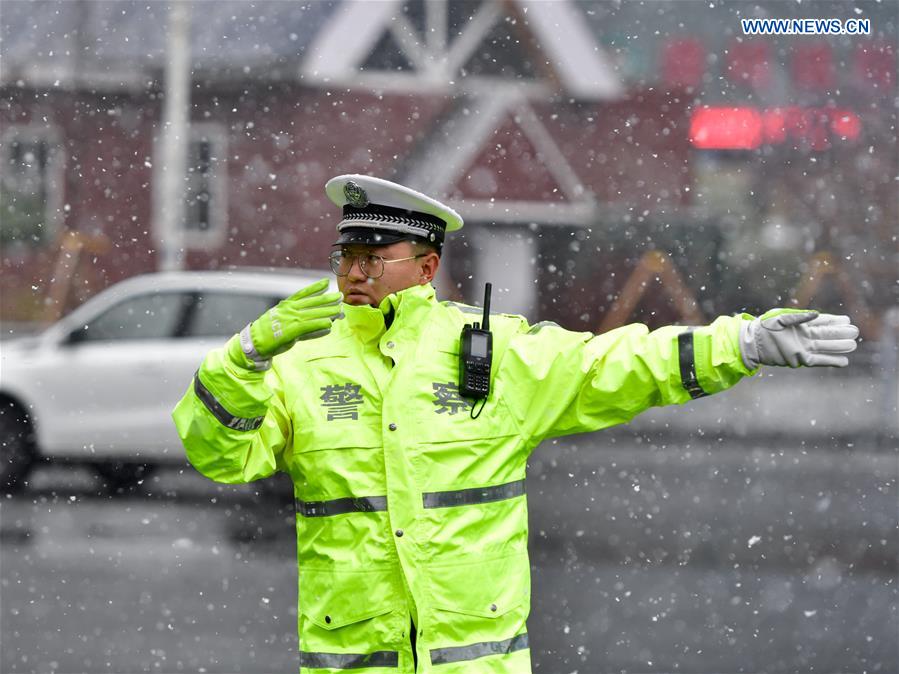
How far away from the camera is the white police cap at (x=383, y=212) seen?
2.96 metres

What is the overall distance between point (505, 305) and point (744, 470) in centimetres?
124

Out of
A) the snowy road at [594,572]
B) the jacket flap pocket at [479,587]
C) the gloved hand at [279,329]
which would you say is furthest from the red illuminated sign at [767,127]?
the gloved hand at [279,329]

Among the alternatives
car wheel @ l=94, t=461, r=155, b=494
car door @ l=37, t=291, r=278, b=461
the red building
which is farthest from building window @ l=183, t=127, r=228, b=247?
car wheel @ l=94, t=461, r=155, b=494

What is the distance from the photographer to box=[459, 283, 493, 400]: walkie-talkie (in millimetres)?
2830

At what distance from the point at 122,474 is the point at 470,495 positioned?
2.78m

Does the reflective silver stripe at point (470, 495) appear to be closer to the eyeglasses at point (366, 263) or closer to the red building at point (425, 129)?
the eyeglasses at point (366, 263)

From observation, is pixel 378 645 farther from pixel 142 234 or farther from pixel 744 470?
pixel 744 470

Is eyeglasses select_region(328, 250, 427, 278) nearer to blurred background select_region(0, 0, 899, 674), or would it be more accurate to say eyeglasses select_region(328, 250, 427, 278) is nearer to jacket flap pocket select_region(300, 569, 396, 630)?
jacket flap pocket select_region(300, 569, 396, 630)

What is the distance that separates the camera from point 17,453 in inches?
203

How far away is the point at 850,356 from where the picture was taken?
Answer: 6148 millimetres

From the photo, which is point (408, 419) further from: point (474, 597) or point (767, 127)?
point (767, 127)

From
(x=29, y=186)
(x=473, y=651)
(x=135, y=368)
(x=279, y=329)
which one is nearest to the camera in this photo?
(x=279, y=329)

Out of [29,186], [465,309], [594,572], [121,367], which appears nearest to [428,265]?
[465,309]

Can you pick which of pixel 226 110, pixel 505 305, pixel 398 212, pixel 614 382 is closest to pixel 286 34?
pixel 226 110
